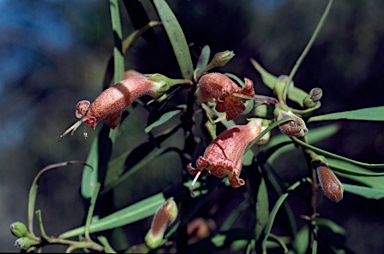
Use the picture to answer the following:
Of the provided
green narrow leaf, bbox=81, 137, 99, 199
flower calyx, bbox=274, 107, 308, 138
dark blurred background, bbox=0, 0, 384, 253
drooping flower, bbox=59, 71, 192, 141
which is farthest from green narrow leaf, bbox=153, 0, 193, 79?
dark blurred background, bbox=0, 0, 384, 253

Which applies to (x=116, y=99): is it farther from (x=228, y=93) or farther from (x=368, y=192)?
(x=368, y=192)

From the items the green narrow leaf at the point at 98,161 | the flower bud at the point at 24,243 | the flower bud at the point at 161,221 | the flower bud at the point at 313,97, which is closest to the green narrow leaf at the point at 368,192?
the flower bud at the point at 313,97

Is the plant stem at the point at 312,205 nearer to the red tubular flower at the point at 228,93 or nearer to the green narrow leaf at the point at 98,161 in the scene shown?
the red tubular flower at the point at 228,93

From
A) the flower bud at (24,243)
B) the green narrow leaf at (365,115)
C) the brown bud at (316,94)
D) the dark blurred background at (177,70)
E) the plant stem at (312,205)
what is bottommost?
the dark blurred background at (177,70)

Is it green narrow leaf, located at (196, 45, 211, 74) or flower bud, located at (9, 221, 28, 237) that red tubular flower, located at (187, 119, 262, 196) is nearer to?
green narrow leaf, located at (196, 45, 211, 74)

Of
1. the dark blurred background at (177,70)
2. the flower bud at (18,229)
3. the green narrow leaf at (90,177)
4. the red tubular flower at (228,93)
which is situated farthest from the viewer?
the dark blurred background at (177,70)

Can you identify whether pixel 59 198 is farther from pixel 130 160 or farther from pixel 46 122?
pixel 130 160

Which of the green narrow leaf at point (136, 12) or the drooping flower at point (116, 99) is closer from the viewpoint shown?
the drooping flower at point (116, 99)

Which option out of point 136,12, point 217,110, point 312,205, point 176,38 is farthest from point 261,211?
point 136,12

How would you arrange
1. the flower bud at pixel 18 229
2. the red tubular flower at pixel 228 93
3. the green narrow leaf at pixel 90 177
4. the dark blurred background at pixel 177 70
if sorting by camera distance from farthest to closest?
the dark blurred background at pixel 177 70 → the green narrow leaf at pixel 90 177 → the flower bud at pixel 18 229 → the red tubular flower at pixel 228 93
